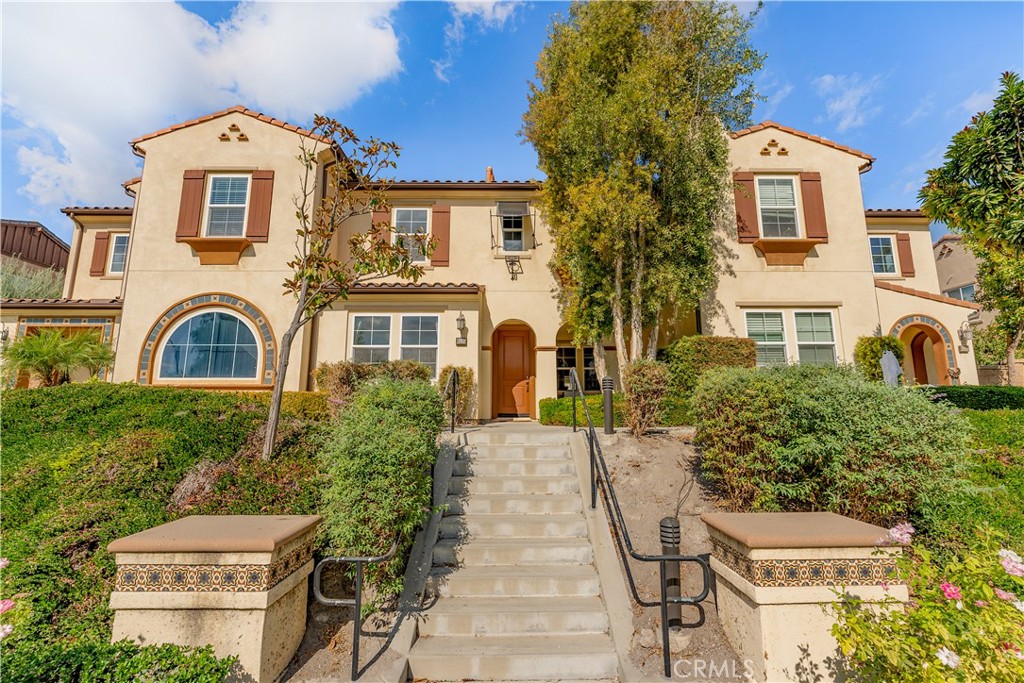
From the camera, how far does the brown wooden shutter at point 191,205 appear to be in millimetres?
11305

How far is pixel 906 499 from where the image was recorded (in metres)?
4.55

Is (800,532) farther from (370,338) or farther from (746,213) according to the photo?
(746,213)

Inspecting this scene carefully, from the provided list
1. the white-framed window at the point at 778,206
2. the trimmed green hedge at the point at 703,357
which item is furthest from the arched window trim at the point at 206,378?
the white-framed window at the point at 778,206

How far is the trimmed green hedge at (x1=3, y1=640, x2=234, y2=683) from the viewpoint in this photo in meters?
2.53

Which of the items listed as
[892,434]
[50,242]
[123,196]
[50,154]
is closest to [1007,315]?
[892,434]

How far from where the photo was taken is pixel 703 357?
9836mm

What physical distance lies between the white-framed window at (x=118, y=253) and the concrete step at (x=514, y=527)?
1462 cm

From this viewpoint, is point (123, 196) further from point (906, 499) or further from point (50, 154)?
point (906, 499)

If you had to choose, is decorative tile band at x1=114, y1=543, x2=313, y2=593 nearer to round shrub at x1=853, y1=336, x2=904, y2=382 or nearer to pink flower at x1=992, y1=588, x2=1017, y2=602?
pink flower at x1=992, y1=588, x2=1017, y2=602

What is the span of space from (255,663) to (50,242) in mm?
25667

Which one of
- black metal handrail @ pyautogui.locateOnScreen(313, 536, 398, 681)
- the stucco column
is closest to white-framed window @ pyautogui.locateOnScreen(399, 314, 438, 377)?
black metal handrail @ pyautogui.locateOnScreen(313, 536, 398, 681)

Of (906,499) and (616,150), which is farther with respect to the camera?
(616,150)

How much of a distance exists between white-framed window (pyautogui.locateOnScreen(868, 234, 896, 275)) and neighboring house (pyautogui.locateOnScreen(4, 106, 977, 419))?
2841 mm

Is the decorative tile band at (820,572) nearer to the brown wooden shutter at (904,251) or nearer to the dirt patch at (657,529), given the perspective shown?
the dirt patch at (657,529)
